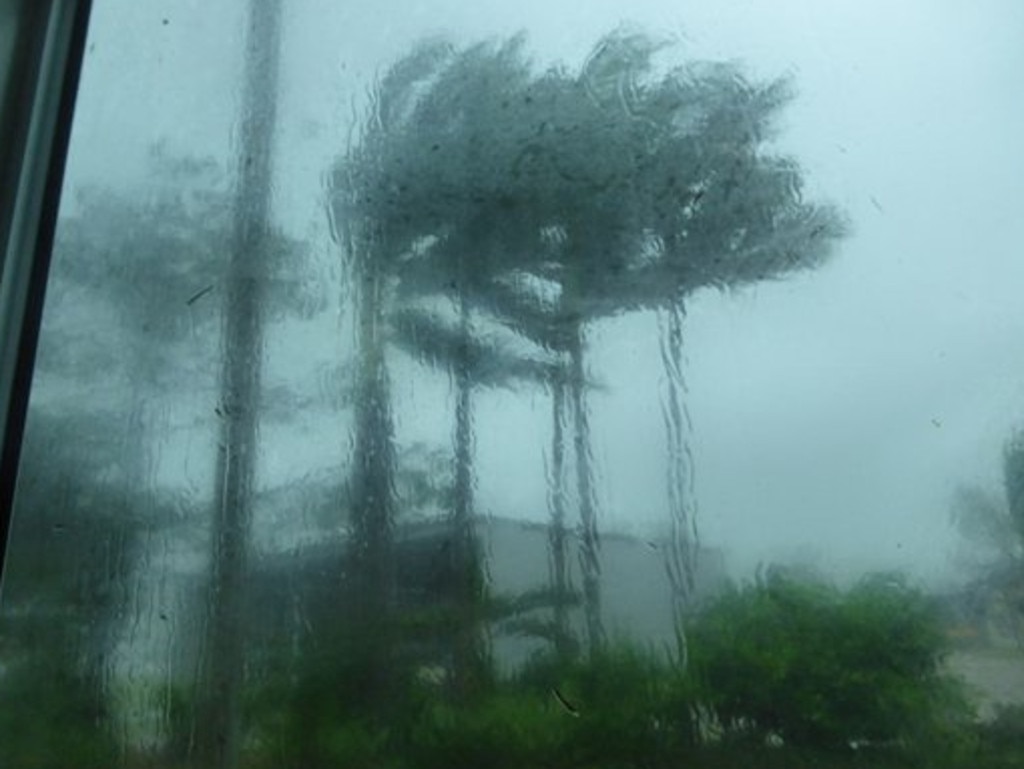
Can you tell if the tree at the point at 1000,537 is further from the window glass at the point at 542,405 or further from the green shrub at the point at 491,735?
the green shrub at the point at 491,735

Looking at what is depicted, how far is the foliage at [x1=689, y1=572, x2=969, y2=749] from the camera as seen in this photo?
0.62 metres

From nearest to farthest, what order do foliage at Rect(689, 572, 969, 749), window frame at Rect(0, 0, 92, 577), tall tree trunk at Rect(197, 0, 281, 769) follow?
foliage at Rect(689, 572, 969, 749) < tall tree trunk at Rect(197, 0, 281, 769) < window frame at Rect(0, 0, 92, 577)

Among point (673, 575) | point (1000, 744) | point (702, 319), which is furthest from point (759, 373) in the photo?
Result: point (1000, 744)

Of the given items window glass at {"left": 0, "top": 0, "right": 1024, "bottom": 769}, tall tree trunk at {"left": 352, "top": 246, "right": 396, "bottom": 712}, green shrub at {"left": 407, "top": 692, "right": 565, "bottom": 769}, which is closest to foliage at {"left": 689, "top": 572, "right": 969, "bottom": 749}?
window glass at {"left": 0, "top": 0, "right": 1024, "bottom": 769}

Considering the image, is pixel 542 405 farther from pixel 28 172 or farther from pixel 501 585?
pixel 28 172

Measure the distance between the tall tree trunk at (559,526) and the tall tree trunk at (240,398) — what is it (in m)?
0.25

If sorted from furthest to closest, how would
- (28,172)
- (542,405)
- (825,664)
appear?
(28,172)
(542,405)
(825,664)

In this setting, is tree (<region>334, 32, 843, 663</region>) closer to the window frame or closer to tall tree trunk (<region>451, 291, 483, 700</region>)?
tall tree trunk (<region>451, 291, 483, 700</region>)

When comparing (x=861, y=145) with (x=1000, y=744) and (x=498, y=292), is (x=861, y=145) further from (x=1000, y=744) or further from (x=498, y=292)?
(x=1000, y=744)

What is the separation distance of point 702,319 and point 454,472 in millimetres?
230

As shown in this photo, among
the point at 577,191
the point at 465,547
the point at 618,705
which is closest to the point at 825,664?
the point at 618,705

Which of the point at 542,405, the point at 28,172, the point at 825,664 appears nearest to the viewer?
the point at 825,664

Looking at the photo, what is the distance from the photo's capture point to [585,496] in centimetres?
73

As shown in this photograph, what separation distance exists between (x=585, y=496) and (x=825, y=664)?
0.20 meters
